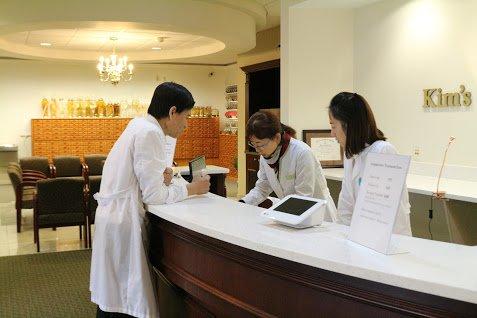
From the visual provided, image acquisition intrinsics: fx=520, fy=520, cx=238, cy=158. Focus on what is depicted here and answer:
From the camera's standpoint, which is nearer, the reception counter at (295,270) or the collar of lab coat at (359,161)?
the reception counter at (295,270)

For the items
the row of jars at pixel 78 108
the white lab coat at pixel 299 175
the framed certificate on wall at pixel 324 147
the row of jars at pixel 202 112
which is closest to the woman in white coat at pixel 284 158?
the white lab coat at pixel 299 175

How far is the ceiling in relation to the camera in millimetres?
6918

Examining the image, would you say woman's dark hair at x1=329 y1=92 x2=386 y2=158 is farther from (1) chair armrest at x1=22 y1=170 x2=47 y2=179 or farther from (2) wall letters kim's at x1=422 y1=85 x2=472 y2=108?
(1) chair armrest at x1=22 y1=170 x2=47 y2=179

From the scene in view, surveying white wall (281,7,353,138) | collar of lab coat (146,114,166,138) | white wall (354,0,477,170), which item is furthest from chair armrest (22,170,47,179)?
collar of lab coat (146,114,166,138)

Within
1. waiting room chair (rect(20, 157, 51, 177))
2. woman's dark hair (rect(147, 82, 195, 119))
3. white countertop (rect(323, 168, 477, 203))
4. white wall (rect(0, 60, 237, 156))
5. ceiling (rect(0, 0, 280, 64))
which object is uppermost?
ceiling (rect(0, 0, 280, 64))

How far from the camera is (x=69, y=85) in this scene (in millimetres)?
Answer: 12852

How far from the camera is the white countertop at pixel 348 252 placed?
1395 mm

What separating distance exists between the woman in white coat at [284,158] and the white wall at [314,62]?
276 cm

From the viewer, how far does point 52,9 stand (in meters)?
6.84

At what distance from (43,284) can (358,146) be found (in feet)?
12.5

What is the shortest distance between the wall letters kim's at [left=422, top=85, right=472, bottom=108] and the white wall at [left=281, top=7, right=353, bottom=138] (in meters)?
1.17

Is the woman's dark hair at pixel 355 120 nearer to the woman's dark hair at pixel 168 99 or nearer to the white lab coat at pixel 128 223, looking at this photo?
the woman's dark hair at pixel 168 99

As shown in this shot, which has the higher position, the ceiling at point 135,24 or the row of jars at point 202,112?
the ceiling at point 135,24

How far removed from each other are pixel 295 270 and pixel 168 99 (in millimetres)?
1302
